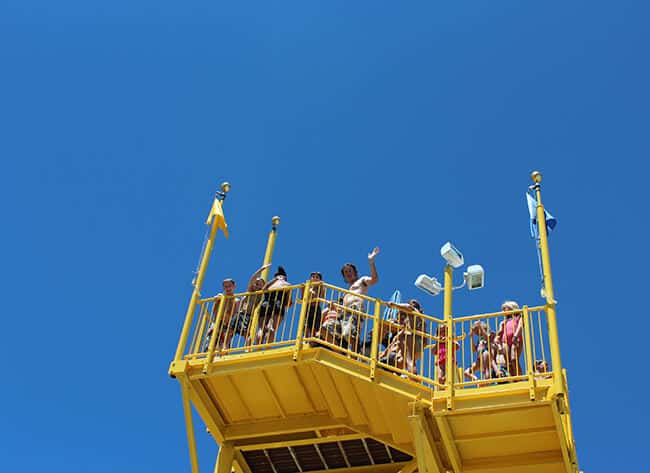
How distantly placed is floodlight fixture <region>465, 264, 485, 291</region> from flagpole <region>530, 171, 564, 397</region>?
3.61 ft

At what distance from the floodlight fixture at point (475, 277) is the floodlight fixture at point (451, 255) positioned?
9.2 inches

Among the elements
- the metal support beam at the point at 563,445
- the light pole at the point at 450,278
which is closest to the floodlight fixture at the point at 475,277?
the light pole at the point at 450,278

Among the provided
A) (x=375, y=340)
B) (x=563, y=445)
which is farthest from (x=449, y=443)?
(x=375, y=340)

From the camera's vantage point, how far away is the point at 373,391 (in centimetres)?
1273

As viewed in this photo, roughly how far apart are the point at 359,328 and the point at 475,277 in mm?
2405

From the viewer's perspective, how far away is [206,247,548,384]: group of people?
40.5 feet

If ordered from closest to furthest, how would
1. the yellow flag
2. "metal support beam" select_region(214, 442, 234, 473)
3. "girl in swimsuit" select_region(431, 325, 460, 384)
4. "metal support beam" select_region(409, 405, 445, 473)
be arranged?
"metal support beam" select_region(409, 405, 445, 473) → "girl in swimsuit" select_region(431, 325, 460, 384) → "metal support beam" select_region(214, 442, 234, 473) → the yellow flag

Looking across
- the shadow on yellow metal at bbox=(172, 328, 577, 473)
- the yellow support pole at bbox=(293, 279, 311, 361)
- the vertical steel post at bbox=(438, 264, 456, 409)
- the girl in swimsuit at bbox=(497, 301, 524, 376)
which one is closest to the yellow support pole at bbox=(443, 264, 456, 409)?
the vertical steel post at bbox=(438, 264, 456, 409)

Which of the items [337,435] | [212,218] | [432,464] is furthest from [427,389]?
[212,218]

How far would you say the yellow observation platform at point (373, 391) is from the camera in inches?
472

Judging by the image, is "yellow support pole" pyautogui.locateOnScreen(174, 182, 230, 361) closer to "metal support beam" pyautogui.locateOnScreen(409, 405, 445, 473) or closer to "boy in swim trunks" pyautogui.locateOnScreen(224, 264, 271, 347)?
"boy in swim trunks" pyautogui.locateOnScreen(224, 264, 271, 347)

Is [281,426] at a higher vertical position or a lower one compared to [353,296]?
lower

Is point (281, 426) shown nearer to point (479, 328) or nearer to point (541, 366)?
point (479, 328)

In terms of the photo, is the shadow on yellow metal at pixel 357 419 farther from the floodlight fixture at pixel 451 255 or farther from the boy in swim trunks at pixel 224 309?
the floodlight fixture at pixel 451 255
